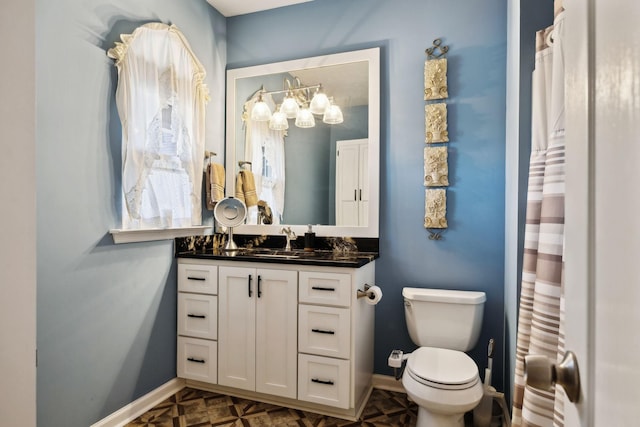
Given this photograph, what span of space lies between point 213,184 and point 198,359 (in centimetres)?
120

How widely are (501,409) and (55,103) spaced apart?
284 centimetres

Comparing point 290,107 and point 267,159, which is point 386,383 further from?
point 290,107

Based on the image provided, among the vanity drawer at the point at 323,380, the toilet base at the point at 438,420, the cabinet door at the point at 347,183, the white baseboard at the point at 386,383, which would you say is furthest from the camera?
the cabinet door at the point at 347,183

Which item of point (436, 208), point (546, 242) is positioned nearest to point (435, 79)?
point (436, 208)

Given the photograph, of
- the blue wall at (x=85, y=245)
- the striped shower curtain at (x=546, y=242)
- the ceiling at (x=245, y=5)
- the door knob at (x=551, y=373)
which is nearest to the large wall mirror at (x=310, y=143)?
the ceiling at (x=245, y=5)

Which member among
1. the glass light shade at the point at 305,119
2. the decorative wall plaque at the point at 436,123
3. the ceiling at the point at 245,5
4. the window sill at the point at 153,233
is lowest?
the window sill at the point at 153,233

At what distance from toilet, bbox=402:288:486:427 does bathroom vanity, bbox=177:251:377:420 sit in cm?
35

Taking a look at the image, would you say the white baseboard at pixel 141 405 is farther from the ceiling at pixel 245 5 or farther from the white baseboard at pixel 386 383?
the ceiling at pixel 245 5

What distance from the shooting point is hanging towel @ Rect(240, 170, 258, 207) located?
294cm

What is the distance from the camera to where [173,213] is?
2477 millimetres

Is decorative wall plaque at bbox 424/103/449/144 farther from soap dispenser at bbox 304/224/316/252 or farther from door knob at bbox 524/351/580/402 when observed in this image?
door knob at bbox 524/351/580/402

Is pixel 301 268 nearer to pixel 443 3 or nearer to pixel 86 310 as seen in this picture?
pixel 86 310

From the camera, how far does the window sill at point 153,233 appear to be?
6.83 feet
